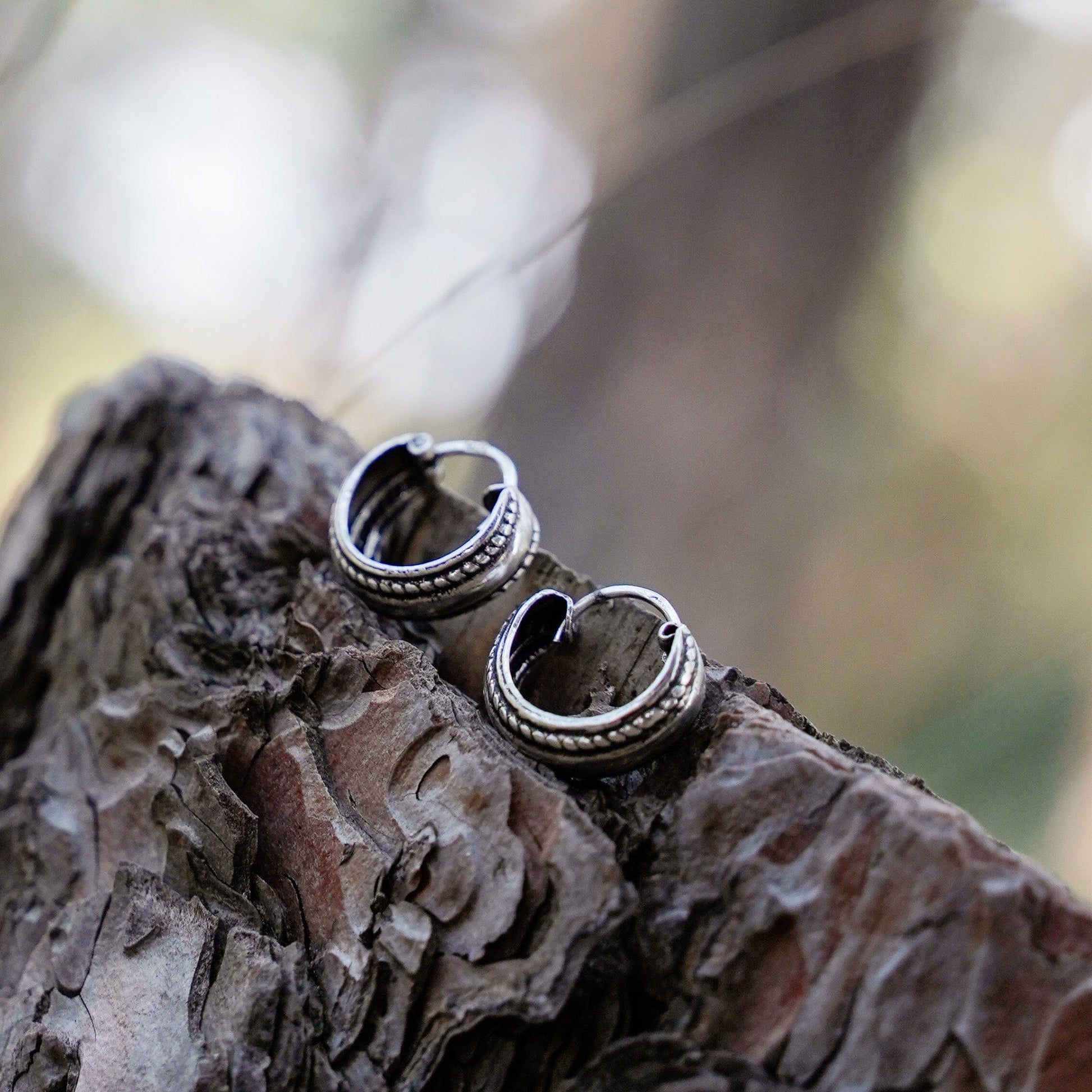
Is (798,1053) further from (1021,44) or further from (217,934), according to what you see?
(1021,44)

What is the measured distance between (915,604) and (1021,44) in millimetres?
2218

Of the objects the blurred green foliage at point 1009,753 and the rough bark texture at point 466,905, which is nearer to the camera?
the rough bark texture at point 466,905

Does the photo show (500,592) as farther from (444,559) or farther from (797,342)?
(797,342)

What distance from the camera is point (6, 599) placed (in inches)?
56.4

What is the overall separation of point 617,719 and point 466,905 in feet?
0.65

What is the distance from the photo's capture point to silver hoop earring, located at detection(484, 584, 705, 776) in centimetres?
87

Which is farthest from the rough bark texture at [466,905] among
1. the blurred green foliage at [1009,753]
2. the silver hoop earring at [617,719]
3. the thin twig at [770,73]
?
the blurred green foliage at [1009,753]

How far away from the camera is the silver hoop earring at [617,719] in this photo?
0.87m

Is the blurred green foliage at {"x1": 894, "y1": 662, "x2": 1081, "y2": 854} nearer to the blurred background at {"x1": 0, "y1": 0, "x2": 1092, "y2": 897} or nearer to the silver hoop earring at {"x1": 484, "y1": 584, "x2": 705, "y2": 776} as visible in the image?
the blurred background at {"x1": 0, "y1": 0, "x2": 1092, "y2": 897}

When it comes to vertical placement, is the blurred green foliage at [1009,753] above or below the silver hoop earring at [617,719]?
above

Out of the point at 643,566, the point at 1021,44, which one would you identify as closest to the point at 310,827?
the point at 643,566

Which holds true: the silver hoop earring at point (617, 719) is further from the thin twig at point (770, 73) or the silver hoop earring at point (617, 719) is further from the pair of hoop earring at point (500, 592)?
the thin twig at point (770, 73)

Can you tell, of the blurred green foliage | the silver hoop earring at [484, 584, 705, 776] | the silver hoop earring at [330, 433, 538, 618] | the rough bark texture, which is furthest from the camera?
the blurred green foliage

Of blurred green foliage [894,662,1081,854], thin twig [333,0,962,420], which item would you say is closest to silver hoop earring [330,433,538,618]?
thin twig [333,0,962,420]
